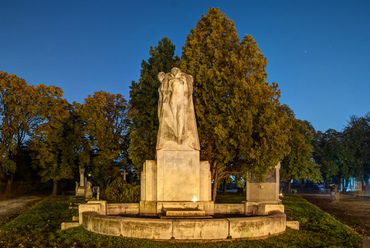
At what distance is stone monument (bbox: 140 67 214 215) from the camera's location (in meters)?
10.8

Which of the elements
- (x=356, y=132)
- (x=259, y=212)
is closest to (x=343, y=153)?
(x=356, y=132)

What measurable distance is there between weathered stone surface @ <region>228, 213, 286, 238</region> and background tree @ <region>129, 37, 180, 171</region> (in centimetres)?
1070

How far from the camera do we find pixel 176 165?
10906mm

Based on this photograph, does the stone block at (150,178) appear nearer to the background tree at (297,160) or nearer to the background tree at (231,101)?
the background tree at (231,101)

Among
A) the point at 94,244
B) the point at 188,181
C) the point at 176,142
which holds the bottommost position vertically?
the point at 94,244

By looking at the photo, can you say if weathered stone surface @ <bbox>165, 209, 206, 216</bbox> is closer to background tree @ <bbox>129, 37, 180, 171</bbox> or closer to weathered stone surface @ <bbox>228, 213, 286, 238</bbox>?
weathered stone surface @ <bbox>228, 213, 286, 238</bbox>

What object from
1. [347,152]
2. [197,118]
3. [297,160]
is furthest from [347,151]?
[197,118]

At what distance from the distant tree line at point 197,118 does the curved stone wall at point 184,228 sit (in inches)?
304

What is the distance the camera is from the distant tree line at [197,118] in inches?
666

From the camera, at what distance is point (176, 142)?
10961 millimetres

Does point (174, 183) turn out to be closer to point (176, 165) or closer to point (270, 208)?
point (176, 165)

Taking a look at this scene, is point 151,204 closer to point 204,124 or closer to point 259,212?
point 259,212

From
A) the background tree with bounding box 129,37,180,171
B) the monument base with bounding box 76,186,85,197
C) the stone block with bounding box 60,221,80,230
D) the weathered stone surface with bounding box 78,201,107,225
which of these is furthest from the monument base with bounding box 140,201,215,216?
the monument base with bounding box 76,186,85,197

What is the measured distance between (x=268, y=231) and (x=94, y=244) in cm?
435
